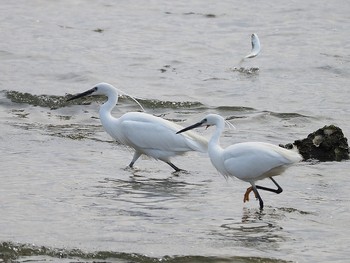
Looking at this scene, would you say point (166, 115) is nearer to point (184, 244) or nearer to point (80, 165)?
point (80, 165)

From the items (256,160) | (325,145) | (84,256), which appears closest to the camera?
(84,256)

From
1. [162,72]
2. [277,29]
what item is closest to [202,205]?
[162,72]

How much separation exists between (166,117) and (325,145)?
3476 millimetres

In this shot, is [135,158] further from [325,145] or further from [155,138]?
[325,145]

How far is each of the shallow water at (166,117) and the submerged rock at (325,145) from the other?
18 cm

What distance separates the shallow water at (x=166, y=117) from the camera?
25.4 feet

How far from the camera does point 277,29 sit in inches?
778

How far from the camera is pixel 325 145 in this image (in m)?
10.6

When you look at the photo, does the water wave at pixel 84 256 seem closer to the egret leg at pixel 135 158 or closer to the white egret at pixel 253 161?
the white egret at pixel 253 161

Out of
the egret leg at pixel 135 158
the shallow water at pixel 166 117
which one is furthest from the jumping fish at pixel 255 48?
the egret leg at pixel 135 158

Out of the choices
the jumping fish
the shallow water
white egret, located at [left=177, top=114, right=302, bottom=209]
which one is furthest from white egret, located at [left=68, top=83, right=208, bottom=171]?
the jumping fish

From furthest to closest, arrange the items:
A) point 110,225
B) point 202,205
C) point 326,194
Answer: point 326,194
point 202,205
point 110,225

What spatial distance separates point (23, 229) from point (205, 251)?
1550 mm

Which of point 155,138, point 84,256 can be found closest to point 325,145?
point 155,138
